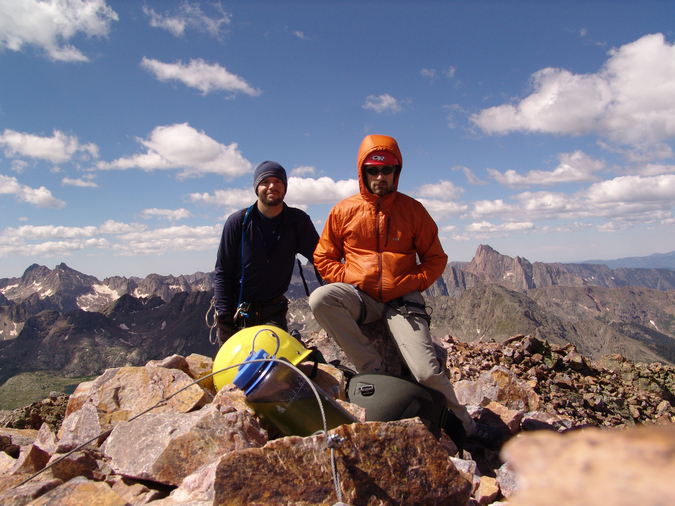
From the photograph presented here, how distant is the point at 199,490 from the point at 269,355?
1.81 metres

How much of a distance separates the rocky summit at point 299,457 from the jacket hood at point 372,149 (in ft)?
8.97

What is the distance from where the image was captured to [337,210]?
22.5 feet

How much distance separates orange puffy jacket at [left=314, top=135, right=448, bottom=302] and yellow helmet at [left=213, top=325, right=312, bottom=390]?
1476 mm

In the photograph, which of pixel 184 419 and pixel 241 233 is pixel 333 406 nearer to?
pixel 184 419

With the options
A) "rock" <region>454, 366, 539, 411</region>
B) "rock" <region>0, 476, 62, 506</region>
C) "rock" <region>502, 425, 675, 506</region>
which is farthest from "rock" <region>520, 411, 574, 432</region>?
"rock" <region>502, 425, 675, 506</region>

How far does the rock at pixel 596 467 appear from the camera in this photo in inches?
25.5

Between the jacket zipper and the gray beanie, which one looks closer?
the jacket zipper

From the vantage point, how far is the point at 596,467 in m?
0.74

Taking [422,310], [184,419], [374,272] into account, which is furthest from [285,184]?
[184,419]

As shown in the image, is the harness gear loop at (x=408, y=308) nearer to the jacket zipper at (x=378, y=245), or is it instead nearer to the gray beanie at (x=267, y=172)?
the jacket zipper at (x=378, y=245)

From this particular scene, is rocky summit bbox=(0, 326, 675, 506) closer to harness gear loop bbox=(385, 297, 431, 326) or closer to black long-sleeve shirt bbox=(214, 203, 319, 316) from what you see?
harness gear loop bbox=(385, 297, 431, 326)

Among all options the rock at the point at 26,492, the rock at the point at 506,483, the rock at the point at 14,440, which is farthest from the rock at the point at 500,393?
the rock at the point at 14,440

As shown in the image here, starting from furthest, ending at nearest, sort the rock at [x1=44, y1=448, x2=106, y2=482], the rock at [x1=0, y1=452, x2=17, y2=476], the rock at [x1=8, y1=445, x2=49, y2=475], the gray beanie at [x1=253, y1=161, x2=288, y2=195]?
the gray beanie at [x1=253, y1=161, x2=288, y2=195] → the rock at [x1=0, y1=452, x2=17, y2=476] → the rock at [x1=8, y1=445, x2=49, y2=475] → the rock at [x1=44, y1=448, x2=106, y2=482]

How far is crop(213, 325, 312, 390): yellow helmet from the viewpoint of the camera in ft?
17.7
